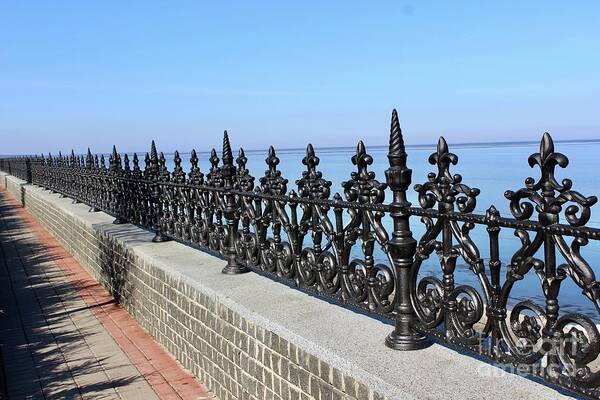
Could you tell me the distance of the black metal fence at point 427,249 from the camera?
260 centimetres

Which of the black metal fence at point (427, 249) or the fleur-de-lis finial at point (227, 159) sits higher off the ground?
the fleur-de-lis finial at point (227, 159)

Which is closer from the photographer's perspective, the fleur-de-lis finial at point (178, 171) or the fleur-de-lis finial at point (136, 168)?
the fleur-de-lis finial at point (178, 171)

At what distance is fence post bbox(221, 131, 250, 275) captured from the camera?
5809 millimetres

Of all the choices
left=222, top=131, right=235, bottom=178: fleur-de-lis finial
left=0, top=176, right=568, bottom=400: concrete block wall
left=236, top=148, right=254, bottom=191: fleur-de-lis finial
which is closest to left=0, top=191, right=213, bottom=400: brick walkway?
left=0, top=176, right=568, bottom=400: concrete block wall

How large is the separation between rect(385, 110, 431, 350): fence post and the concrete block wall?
0.10 meters

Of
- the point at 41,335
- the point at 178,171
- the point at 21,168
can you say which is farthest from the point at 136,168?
the point at 21,168

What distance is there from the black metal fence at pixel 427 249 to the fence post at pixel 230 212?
11mm

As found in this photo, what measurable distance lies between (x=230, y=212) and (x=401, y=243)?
2734mm

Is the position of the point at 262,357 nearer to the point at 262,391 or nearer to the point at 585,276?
the point at 262,391

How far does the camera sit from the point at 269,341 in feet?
13.8

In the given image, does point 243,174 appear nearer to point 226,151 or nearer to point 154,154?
point 226,151

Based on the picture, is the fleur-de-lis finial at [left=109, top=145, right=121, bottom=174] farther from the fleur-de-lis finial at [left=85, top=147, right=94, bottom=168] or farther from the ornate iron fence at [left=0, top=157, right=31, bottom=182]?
the ornate iron fence at [left=0, top=157, right=31, bottom=182]

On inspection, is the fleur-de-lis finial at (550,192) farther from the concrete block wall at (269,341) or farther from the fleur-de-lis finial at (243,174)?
the fleur-de-lis finial at (243,174)

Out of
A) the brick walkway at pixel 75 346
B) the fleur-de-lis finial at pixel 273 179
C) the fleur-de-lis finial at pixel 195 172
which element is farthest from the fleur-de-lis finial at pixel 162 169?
the fleur-de-lis finial at pixel 273 179
